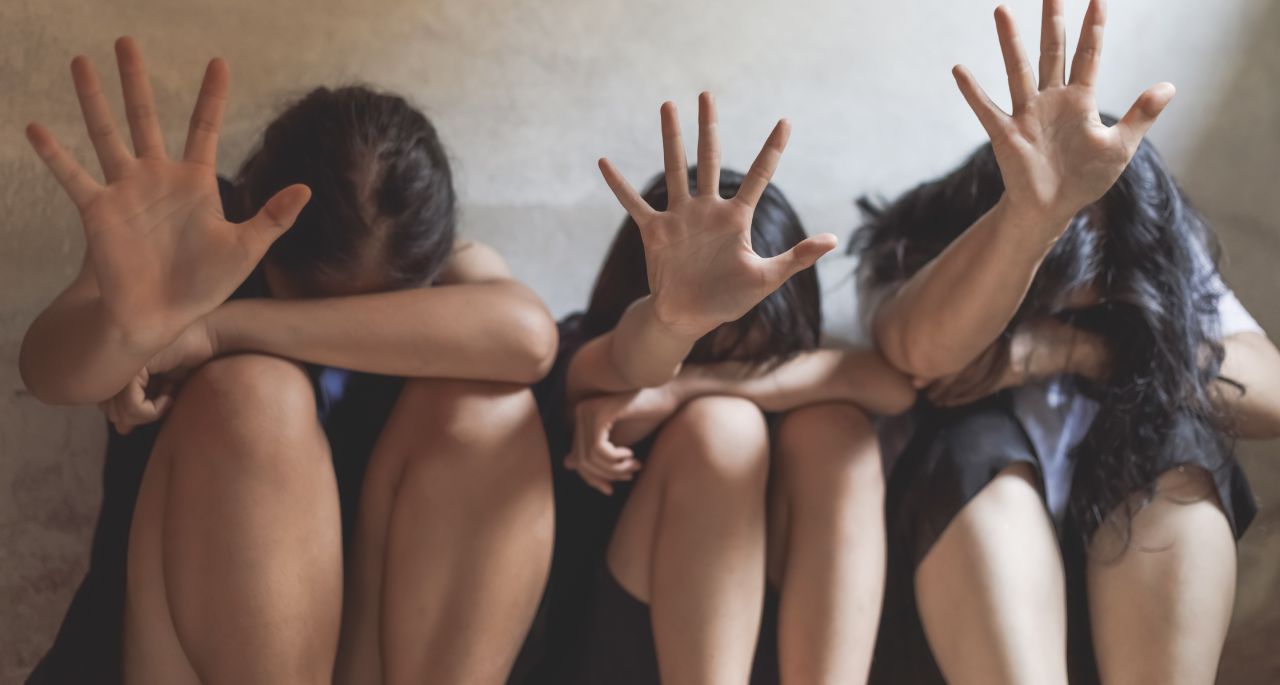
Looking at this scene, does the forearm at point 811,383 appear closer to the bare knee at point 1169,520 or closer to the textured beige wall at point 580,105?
the bare knee at point 1169,520

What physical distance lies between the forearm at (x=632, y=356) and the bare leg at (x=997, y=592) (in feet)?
0.95

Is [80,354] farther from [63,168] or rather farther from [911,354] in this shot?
[911,354]

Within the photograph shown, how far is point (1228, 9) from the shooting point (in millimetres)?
1457

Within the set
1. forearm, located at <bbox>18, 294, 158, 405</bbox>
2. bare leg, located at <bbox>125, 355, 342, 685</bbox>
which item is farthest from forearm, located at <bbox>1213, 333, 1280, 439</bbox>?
forearm, located at <bbox>18, 294, 158, 405</bbox>

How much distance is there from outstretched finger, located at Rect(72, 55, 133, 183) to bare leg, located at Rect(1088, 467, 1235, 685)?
867 mm

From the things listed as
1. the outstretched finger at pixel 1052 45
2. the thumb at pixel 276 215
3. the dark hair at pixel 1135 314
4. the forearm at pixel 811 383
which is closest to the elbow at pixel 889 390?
the forearm at pixel 811 383

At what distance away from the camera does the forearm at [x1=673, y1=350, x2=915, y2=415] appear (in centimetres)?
103

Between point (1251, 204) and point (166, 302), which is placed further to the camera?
point (1251, 204)

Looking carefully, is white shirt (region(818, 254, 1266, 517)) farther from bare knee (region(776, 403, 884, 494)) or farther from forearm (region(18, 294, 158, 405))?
forearm (region(18, 294, 158, 405))

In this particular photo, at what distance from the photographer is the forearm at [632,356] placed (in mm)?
904

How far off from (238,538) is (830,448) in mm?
485

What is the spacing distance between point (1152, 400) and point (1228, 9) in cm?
70

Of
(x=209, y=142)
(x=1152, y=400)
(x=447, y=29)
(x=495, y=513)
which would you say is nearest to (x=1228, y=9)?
(x=1152, y=400)

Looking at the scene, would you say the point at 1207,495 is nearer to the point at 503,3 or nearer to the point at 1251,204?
the point at 1251,204
